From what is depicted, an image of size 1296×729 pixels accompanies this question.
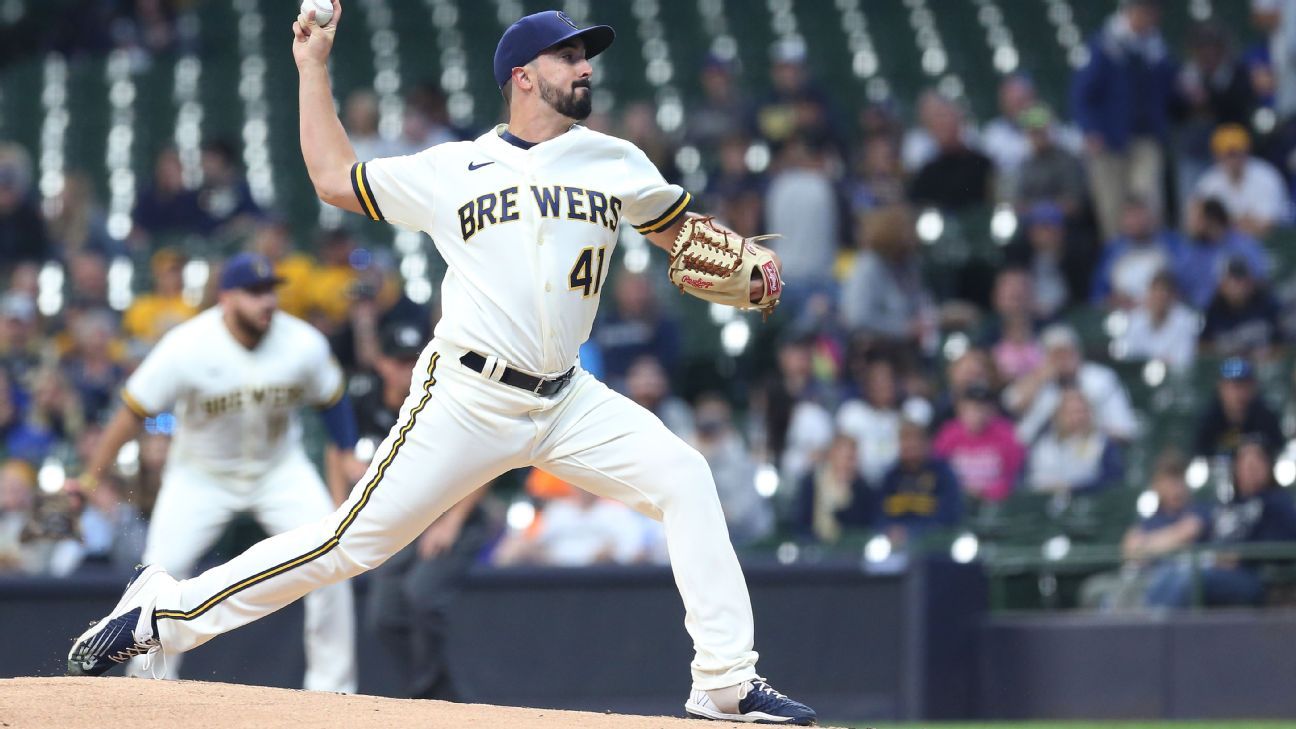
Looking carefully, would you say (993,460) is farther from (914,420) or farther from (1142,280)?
(1142,280)

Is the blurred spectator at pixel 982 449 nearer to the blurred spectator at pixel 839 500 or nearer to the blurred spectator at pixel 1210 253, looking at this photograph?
the blurred spectator at pixel 839 500

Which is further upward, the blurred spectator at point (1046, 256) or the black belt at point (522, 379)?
the blurred spectator at point (1046, 256)

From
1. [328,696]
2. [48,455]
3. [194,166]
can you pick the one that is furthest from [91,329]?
[328,696]

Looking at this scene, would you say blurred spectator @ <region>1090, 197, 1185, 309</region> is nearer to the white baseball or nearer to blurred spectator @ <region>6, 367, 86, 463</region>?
blurred spectator @ <region>6, 367, 86, 463</region>

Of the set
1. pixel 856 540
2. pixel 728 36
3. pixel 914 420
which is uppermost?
pixel 728 36

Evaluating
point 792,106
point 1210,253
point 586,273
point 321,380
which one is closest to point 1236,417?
point 1210,253

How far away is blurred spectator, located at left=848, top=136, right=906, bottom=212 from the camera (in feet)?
41.9

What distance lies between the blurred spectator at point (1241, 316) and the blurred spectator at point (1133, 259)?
564mm

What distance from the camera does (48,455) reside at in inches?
434

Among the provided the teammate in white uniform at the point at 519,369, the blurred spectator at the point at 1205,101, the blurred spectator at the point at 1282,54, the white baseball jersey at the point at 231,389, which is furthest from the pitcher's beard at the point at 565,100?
the blurred spectator at the point at 1282,54

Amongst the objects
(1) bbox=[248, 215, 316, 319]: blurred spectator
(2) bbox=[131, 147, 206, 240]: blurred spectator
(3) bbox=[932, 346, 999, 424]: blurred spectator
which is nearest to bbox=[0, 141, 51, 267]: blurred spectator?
(2) bbox=[131, 147, 206, 240]: blurred spectator

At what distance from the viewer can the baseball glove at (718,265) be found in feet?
17.9

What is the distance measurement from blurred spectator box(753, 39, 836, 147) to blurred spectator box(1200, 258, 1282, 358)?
3.30 meters

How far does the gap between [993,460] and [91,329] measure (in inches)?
A: 218
